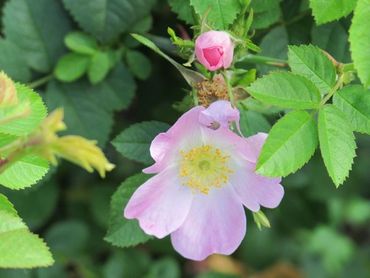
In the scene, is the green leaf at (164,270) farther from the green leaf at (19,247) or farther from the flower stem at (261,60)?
the green leaf at (19,247)

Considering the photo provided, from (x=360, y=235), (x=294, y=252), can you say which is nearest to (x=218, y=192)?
(x=294, y=252)

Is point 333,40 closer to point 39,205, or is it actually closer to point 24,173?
point 24,173

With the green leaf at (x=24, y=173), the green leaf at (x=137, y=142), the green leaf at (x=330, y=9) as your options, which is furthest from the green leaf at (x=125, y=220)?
the green leaf at (x=330, y=9)

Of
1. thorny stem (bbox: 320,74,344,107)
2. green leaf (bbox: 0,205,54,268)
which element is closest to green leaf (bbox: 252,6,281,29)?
thorny stem (bbox: 320,74,344,107)

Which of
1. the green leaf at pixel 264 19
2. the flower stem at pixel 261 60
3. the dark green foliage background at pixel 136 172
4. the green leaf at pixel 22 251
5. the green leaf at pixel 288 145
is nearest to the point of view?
the green leaf at pixel 22 251

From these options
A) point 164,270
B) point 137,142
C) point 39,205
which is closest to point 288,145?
point 137,142

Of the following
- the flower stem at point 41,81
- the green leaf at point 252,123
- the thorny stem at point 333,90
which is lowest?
the flower stem at point 41,81

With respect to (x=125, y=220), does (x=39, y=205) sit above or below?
below

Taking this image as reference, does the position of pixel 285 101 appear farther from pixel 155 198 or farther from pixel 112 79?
pixel 112 79
